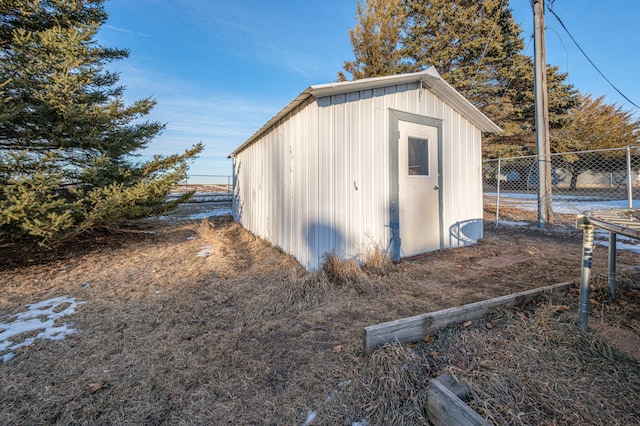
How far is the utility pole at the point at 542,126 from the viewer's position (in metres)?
6.34

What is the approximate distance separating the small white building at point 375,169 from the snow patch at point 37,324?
259cm

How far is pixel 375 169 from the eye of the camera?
3.92 metres

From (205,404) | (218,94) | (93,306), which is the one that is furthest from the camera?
(218,94)

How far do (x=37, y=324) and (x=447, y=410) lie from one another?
3383 mm

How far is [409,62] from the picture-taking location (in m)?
12.8

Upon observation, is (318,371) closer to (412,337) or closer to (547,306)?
(412,337)

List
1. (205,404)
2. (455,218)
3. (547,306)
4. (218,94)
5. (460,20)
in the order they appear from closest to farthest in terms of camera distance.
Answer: (205,404) < (547,306) < (455,218) < (218,94) < (460,20)

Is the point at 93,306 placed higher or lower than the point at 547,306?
lower

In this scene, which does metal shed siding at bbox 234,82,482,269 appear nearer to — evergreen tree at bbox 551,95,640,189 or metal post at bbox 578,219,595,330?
metal post at bbox 578,219,595,330

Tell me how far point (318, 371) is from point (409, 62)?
14.2 m

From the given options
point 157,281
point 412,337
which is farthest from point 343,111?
point 157,281

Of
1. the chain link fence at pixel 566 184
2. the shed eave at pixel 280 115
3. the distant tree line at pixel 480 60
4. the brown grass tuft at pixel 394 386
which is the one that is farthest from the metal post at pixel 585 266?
the distant tree line at pixel 480 60

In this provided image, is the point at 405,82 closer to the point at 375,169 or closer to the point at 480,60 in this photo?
the point at 375,169

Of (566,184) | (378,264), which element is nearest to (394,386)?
(378,264)
